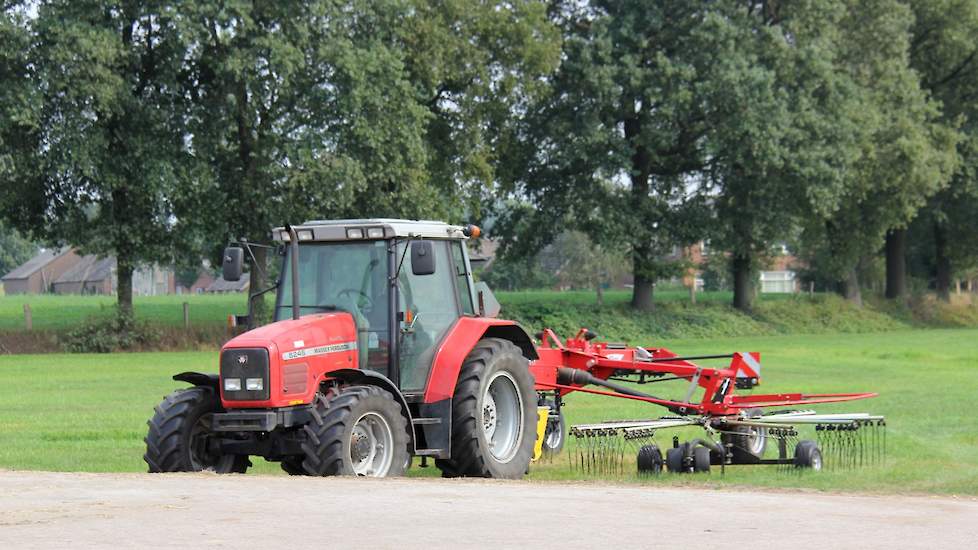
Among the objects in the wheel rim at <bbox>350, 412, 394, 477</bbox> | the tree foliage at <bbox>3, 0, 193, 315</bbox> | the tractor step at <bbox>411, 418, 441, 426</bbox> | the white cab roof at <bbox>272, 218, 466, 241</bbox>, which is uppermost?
the tree foliage at <bbox>3, 0, 193, 315</bbox>

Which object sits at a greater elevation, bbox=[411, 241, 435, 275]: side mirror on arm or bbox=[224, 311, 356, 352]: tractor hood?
bbox=[411, 241, 435, 275]: side mirror on arm

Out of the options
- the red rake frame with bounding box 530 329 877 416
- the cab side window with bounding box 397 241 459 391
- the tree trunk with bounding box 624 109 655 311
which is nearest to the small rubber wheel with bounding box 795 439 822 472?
the red rake frame with bounding box 530 329 877 416

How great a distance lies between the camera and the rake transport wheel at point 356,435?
11906mm

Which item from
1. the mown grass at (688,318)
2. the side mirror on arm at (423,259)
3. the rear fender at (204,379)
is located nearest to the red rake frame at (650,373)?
the side mirror on arm at (423,259)

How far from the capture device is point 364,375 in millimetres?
12469

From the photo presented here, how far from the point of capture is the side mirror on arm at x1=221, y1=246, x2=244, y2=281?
12.4 metres

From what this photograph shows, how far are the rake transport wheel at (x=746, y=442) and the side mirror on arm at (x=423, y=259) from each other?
14.2 feet

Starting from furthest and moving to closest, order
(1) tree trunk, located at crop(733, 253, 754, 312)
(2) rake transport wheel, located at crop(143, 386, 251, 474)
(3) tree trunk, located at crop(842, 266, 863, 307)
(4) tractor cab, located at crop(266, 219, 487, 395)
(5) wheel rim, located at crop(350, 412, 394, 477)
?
(3) tree trunk, located at crop(842, 266, 863, 307), (1) tree trunk, located at crop(733, 253, 754, 312), (4) tractor cab, located at crop(266, 219, 487, 395), (2) rake transport wheel, located at crop(143, 386, 251, 474), (5) wheel rim, located at crop(350, 412, 394, 477)

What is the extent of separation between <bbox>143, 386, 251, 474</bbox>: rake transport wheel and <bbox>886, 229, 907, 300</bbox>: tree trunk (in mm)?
55088

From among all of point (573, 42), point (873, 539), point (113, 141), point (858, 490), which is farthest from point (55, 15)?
point (873, 539)

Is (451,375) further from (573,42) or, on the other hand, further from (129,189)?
(573,42)

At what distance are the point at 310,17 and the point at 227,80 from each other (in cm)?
283

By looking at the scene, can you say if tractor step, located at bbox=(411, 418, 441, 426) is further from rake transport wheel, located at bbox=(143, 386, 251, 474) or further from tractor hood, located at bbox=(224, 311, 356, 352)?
rake transport wheel, located at bbox=(143, 386, 251, 474)

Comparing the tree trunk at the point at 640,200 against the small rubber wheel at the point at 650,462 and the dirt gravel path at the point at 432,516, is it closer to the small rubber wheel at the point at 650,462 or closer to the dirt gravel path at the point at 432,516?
the small rubber wheel at the point at 650,462
